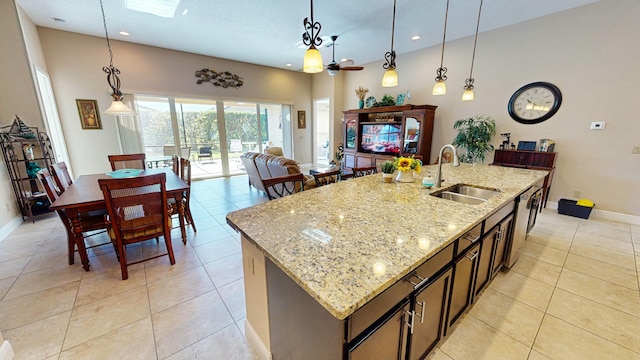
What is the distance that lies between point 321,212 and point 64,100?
20.0 ft

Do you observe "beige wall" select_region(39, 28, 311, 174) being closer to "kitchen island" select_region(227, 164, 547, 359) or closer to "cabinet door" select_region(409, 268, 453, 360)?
"kitchen island" select_region(227, 164, 547, 359)

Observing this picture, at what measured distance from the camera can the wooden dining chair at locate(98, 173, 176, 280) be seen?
2.06 m

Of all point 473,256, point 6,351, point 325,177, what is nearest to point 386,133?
point 325,177

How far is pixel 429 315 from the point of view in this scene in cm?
129

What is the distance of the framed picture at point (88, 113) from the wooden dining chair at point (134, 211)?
3.96 metres

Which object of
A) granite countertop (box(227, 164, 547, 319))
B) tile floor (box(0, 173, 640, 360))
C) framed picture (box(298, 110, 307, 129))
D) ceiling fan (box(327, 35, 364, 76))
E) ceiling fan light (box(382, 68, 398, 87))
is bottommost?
tile floor (box(0, 173, 640, 360))

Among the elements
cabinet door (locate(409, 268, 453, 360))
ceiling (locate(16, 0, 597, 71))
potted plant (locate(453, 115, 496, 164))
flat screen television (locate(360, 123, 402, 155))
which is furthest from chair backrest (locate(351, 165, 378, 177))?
flat screen television (locate(360, 123, 402, 155))

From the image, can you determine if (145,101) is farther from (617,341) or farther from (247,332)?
(617,341)

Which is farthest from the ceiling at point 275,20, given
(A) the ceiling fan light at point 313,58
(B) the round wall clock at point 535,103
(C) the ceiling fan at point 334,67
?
(A) the ceiling fan light at point 313,58

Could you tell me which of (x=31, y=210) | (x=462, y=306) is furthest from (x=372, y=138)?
(x=31, y=210)

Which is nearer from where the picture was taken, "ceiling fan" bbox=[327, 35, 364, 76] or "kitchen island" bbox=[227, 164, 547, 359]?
"kitchen island" bbox=[227, 164, 547, 359]

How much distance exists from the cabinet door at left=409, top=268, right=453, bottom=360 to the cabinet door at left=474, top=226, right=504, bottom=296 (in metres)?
0.54

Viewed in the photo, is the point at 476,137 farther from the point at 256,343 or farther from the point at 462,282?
the point at 256,343

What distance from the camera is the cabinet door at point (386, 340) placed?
0.89m
